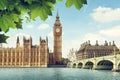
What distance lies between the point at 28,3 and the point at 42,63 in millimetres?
143225

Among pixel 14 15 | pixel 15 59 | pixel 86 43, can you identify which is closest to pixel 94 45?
pixel 86 43

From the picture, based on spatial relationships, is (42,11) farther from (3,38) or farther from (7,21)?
(3,38)

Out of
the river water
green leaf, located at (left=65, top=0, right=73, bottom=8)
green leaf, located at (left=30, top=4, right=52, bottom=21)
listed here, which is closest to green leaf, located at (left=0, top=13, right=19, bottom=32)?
green leaf, located at (left=30, top=4, right=52, bottom=21)

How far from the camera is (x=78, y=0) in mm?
2691

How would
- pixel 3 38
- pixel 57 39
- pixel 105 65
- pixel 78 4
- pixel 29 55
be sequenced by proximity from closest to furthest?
pixel 78 4
pixel 3 38
pixel 105 65
pixel 29 55
pixel 57 39

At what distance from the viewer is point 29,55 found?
5817 inches

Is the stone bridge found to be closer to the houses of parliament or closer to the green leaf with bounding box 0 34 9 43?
the houses of parliament

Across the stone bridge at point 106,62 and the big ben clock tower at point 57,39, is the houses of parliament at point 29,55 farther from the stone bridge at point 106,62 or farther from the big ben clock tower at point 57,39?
the stone bridge at point 106,62

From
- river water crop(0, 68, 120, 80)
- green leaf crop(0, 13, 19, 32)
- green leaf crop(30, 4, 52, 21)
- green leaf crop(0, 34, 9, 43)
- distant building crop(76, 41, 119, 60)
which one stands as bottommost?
river water crop(0, 68, 120, 80)

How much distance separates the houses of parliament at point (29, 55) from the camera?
479 ft

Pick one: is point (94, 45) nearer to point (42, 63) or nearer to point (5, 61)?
point (42, 63)

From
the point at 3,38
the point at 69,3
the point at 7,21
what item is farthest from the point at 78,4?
the point at 3,38

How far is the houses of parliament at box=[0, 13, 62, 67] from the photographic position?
479 feet

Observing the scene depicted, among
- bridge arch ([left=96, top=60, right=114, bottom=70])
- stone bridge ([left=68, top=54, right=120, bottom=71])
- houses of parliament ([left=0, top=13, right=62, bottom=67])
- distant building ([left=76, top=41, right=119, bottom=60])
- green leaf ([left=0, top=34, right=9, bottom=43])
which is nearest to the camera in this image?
green leaf ([left=0, top=34, right=9, bottom=43])
